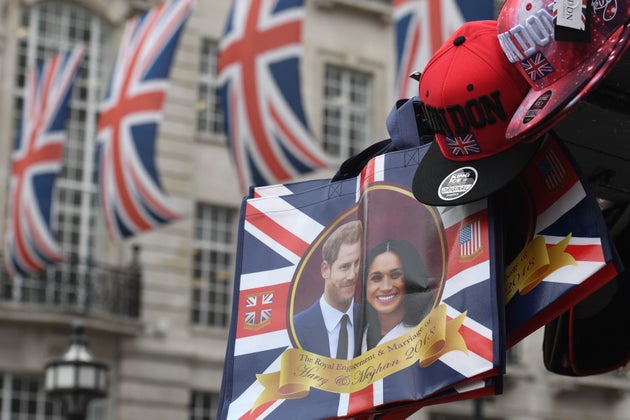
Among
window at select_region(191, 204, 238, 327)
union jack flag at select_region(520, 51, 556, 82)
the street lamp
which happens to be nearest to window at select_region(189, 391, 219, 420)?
window at select_region(191, 204, 238, 327)

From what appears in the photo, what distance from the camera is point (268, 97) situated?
2147 centimetres

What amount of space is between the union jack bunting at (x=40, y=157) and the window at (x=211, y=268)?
229 inches

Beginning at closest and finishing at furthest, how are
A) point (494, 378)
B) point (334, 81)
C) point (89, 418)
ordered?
point (494, 378) → point (89, 418) → point (334, 81)

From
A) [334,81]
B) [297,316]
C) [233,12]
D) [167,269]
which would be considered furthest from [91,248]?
[297,316]

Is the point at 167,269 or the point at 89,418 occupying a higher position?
the point at 167,269

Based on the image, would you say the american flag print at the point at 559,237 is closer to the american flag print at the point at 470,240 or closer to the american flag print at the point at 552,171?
the american flag print at the point at 552,171

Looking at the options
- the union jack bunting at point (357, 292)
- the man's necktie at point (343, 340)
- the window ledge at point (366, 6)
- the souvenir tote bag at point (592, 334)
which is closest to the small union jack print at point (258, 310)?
the union jack bunting at point (357, 292)

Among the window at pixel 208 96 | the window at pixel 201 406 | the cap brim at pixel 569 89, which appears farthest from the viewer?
the window at pixel 208 96

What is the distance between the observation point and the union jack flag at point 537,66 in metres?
3.86

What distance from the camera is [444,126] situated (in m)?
4.09

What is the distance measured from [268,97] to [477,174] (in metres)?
17.6

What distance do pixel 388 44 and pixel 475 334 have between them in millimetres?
30150

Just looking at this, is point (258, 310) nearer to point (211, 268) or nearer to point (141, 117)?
point (141, 117)

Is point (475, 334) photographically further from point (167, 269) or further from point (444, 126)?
point (167, 269)
